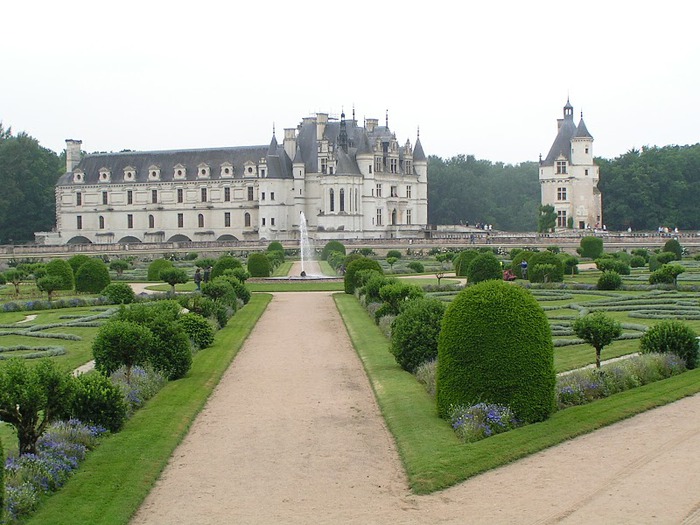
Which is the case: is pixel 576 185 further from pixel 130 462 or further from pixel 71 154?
pixel 130 462

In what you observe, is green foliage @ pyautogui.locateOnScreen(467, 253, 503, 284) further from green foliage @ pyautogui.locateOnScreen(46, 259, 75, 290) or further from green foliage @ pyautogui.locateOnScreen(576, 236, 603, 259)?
green foliage @ pyautogui.locateOnScreen(576, 236, 603, 259)

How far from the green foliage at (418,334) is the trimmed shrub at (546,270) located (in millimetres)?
19994

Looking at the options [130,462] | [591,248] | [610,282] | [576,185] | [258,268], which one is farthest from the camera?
[576,185]

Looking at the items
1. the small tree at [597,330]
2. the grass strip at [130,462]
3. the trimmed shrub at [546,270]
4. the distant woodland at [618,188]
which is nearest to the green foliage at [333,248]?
the trimmed shrub at [546,270]

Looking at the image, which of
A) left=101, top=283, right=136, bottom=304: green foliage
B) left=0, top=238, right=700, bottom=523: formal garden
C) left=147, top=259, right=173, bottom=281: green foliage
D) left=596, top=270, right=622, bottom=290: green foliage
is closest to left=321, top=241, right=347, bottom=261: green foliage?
left=147, top=259, right=173, bottom=281: green foliage

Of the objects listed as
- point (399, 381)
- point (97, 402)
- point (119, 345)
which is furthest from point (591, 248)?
point (97, 402)

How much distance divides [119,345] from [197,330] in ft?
16.7

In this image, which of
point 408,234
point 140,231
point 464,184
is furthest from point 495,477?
point 464,184

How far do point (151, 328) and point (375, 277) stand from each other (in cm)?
1196

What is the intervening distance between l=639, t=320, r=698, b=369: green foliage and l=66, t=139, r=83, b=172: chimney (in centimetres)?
7890

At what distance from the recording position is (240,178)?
84938mm

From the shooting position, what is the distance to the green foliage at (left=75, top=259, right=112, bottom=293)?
35.5 metres

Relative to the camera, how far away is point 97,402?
12.6 meters

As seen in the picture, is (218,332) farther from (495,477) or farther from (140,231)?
(140,231)
